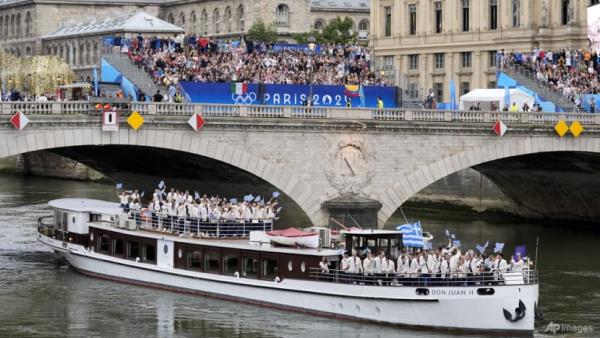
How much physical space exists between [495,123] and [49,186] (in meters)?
48.4

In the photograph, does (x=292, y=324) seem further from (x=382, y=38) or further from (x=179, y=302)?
(x=382, y=38)

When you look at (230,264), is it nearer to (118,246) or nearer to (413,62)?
(118,246)

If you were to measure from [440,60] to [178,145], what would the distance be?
4368cm

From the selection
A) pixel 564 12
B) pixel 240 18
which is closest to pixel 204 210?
pixel 564 12

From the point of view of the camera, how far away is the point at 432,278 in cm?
5372

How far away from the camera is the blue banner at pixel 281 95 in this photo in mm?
72438

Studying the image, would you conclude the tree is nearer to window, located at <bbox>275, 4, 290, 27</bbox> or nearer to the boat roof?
window, located at <bbox>275, 4, 290, 27</bbox>

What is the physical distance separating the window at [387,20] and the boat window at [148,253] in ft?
168

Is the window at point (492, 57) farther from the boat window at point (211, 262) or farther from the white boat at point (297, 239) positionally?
the white boat at point (297, 239)

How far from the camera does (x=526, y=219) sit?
283 ft

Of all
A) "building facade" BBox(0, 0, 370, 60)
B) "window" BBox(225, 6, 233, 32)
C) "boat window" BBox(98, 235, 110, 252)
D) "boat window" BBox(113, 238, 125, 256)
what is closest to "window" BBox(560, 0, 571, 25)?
"boat window" BBox(98, 235, 110, 252)

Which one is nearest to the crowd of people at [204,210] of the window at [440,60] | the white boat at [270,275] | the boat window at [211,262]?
the white boat at [270,275]

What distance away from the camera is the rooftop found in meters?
163

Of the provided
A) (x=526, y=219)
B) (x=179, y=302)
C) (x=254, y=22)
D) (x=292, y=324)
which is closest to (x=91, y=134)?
(x=179, y=302)
